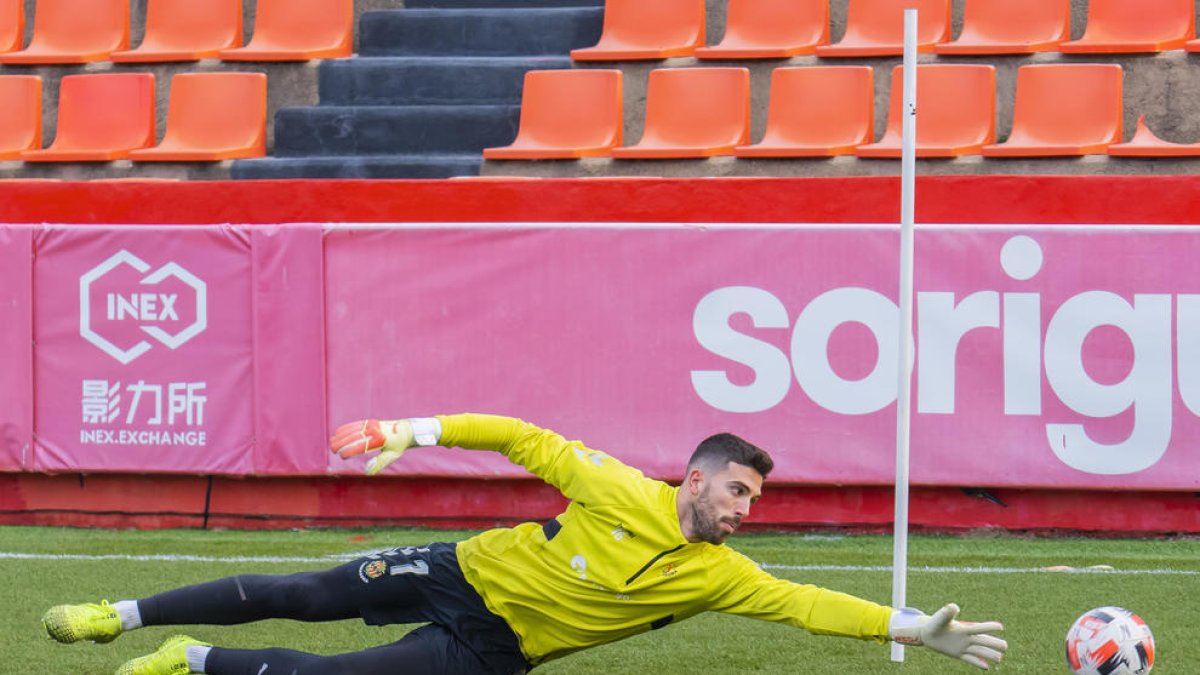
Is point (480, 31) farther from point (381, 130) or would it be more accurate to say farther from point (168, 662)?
point (168, 662)

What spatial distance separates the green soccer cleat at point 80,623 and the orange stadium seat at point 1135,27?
29.1 ft

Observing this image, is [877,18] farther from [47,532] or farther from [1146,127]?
[47,532]

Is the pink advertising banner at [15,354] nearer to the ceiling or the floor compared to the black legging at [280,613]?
nearer to the ceiling

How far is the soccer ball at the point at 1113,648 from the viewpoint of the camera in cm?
628

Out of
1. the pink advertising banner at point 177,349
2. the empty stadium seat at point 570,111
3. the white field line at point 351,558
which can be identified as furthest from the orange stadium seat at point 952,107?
the pink advertising banner at point 177,349

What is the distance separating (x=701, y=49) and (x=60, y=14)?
5813 mm

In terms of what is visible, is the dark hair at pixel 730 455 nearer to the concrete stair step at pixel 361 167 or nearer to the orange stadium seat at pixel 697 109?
the orange stadium seat at pixel 697 109

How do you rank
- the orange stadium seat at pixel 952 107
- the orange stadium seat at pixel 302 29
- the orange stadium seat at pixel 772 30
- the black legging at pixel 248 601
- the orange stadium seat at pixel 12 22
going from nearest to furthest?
1. the black legging at pixel 248 601
2. the orange stadium seat at pixel 952 107
3. the orange stadium seat at pixel 772 30
4. the orange stadium seat at pixel 302 29
5. the orange stadium seat at pixel 12 22

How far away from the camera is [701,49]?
44.7ft

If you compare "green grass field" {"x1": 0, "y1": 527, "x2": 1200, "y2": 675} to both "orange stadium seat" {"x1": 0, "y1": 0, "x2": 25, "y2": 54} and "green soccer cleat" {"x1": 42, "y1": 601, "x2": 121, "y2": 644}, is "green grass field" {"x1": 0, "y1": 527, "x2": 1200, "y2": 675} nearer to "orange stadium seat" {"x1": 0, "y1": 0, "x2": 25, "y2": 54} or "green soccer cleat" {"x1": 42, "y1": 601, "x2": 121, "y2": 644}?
"green soccer cleat" {"x1": 42, "y1": 601, "x2": 121, "y2": 644}

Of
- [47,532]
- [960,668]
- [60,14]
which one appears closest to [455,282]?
[47,532]

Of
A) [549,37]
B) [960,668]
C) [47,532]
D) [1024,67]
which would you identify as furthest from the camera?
[549,37]

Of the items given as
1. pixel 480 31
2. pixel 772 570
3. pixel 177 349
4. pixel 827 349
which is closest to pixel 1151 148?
pixel 827 349

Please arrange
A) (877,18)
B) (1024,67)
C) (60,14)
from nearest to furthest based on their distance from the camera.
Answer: (1024,67) < (877,18) < (60,14)
